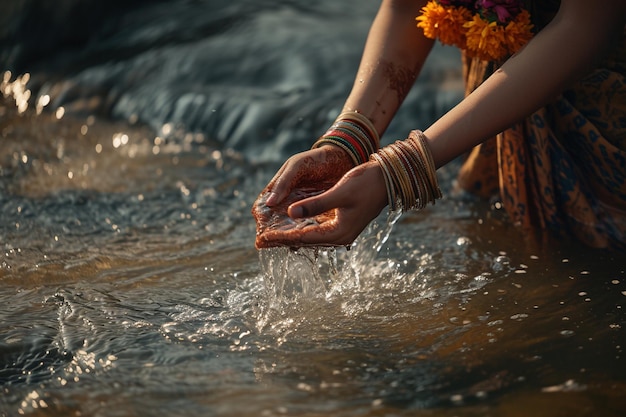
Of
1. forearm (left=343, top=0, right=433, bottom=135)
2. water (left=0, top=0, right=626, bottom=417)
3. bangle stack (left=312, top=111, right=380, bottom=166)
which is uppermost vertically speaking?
forearm (left=343, top=0, right=433, bottom=135)

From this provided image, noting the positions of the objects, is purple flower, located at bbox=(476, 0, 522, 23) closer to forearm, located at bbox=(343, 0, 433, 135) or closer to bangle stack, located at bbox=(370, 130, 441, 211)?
forearm, located at bbox=(343, 0, 433, 135)

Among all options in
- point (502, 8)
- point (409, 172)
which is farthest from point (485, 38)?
point (409, 172)

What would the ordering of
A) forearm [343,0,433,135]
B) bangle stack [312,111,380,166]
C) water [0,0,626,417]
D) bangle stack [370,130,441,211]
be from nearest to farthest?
water [0,0,626,417], bangle stack [370,130,441,211], bangle stack [312,111,380,166], forearm [343,0,433,135]

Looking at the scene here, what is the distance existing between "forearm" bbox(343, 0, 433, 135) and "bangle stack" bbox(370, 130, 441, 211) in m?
0.35

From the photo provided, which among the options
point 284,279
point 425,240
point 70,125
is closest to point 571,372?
point 284,279

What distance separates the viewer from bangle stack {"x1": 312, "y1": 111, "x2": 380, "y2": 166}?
217 cm

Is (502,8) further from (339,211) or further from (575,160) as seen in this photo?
(339,211)

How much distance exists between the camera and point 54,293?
233cm

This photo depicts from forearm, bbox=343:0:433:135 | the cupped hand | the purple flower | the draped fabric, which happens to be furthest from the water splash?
the purple flower

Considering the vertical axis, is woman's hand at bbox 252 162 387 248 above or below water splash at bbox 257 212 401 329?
above

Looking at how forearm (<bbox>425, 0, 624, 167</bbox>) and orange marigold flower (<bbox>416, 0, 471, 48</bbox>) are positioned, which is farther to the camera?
orange marigold flower (<bbox>416, 0, 471, 48</bbox>)

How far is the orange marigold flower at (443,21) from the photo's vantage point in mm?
2258

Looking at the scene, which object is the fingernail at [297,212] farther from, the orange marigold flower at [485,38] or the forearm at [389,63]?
the orange marigold flower at [485,38]

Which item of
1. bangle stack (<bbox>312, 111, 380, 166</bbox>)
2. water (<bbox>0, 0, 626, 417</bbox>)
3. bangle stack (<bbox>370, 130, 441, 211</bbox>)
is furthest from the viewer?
bangle stack (<bbox>312, 111, 380, 166</bbox>)
